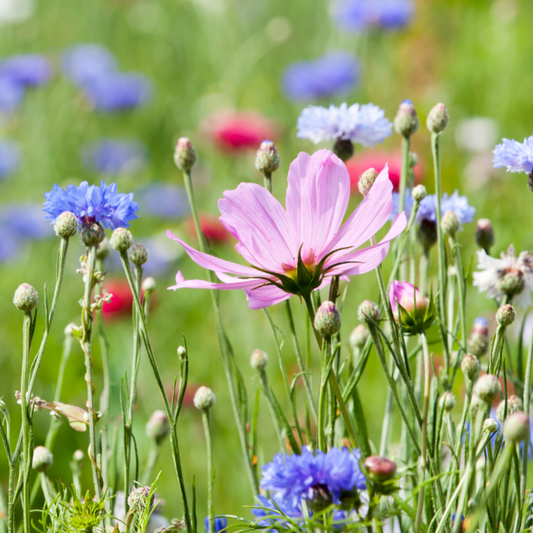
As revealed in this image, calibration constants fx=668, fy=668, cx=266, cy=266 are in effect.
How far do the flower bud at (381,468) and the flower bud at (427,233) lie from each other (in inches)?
10.4

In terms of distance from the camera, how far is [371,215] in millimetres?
379

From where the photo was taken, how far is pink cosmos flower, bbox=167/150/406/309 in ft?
1.26

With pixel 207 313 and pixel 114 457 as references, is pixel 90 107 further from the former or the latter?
pixel 114 457

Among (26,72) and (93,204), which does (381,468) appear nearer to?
(93,204)

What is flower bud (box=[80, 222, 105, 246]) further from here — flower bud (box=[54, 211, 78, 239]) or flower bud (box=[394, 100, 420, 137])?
flower bud (box=[394, 100, 420, 137])

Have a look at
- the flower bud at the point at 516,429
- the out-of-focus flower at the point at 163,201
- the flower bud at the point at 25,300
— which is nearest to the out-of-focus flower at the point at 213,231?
the out-of-focus flower at the point at 163,201

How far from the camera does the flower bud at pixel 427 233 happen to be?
0.53 meters

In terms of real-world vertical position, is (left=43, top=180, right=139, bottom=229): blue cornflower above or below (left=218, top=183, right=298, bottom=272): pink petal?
above

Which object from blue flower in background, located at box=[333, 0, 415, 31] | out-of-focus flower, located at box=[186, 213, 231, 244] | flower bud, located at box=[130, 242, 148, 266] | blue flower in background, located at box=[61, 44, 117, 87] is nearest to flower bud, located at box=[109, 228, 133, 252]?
flower bud, located at box=[130, 242, 148, 266]

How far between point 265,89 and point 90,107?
69cm

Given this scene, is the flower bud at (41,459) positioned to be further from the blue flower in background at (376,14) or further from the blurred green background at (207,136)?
the blue flower in background at (376,14)

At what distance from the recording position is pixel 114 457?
0.47 metres

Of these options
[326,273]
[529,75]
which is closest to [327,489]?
[326,273]

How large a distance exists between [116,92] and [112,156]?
0.22 meters
